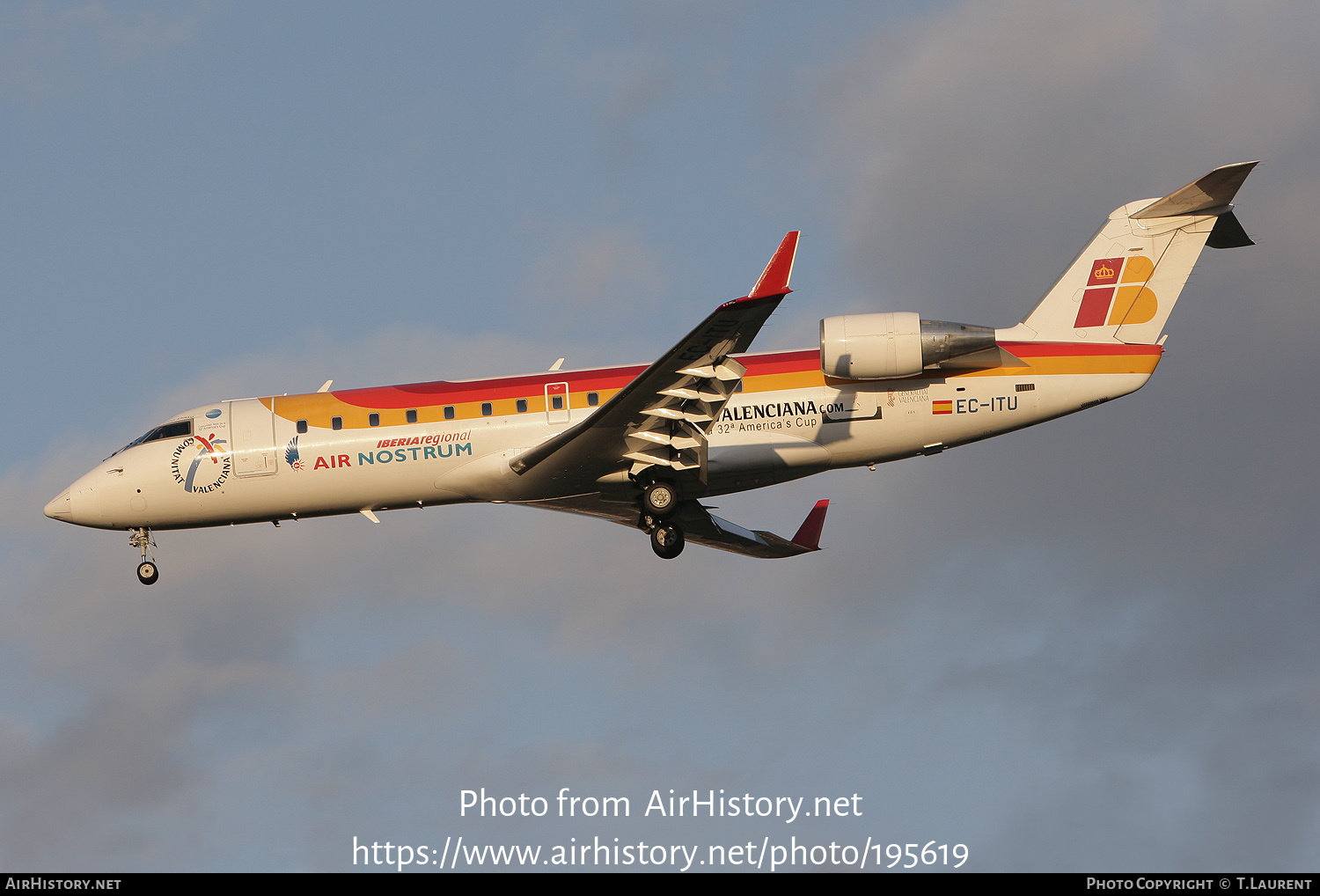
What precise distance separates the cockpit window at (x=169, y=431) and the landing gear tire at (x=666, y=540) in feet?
31.4

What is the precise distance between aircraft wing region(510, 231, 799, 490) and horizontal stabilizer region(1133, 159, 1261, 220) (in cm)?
939

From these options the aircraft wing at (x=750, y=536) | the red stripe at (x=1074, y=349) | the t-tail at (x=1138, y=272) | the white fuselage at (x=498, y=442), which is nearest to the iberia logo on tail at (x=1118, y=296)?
the t-tail at (x=1138, y=272)

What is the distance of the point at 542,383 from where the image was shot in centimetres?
2791

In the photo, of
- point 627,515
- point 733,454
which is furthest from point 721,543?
point 733,454

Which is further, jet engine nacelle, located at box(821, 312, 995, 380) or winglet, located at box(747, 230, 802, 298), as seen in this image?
jet engine nacelle, located at box(821, 312, 995, 380)

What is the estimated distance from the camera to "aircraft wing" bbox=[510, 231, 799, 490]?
23125 millimetres

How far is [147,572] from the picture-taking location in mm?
28875

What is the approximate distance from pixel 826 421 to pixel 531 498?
5.86 meters

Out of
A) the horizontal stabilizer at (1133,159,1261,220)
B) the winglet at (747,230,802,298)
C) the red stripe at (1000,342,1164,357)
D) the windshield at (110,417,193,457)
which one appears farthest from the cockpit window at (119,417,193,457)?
the horizontal stabilizer at (1133,159,1261,220)

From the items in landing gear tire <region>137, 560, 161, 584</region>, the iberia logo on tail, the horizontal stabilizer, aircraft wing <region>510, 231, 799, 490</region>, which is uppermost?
the horizontal stabilizer

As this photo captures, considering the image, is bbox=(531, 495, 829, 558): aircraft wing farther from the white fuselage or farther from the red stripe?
the red stripe

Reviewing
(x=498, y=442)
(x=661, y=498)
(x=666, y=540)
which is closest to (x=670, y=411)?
(x=661, y=498)

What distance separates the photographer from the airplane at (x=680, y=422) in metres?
26.6

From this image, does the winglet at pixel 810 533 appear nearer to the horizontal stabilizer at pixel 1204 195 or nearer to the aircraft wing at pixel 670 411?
the aircraft wing at pixel 670 411
